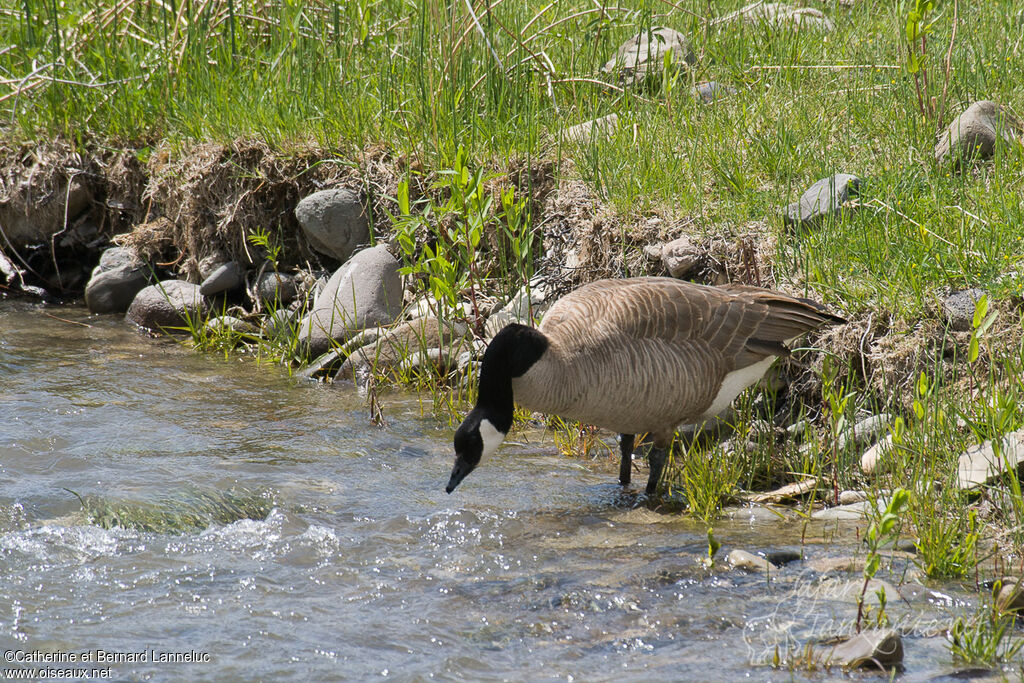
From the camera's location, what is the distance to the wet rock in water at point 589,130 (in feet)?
21.8

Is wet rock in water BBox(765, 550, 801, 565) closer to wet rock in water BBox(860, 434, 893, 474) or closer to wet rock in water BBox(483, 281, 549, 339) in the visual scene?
wet rock in water BBox(860, 434, 893, 474)

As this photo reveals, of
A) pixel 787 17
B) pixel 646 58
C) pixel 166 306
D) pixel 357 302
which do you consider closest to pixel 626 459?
pixel 357 302

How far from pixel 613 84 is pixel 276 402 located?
11.3 ft

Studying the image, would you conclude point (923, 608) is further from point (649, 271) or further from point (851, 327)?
point (649, 271)

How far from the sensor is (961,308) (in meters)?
4.64

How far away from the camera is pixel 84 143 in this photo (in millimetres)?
8234

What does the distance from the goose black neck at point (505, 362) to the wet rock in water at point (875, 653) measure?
1800mm

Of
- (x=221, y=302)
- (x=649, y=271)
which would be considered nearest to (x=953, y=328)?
(x=649, y=271)

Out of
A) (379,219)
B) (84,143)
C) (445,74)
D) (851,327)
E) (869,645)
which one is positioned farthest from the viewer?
(84,143)

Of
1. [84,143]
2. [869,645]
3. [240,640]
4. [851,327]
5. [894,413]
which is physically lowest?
[240,640]

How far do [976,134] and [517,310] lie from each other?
2897 millimetres

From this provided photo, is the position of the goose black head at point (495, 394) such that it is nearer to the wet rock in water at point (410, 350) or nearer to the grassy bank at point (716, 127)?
the grassy bank at point (716, 127)

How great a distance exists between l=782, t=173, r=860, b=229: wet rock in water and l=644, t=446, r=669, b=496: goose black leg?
1.68m

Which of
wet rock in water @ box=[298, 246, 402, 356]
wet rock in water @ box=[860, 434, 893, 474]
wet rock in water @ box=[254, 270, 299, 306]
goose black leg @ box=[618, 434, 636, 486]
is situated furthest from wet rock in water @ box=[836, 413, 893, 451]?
wet rock in water @ box=[254, 270, 299, 306]
